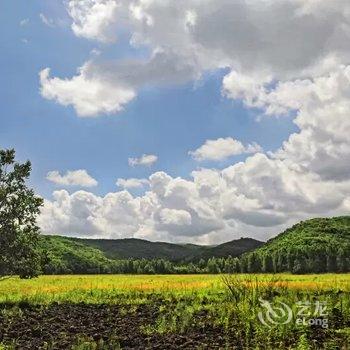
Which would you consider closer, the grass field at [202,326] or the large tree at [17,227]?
the grass field at [202,326]

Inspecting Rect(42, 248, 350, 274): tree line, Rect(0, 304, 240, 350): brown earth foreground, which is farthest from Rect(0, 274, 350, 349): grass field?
Rect(42, 248, 350, 274): tree line

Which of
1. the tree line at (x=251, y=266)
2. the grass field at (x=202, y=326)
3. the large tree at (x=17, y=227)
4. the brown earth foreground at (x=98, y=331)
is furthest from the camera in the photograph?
the tree line at (x=251, y=266)

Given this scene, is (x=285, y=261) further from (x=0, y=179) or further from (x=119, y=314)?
(x=119, y=314)

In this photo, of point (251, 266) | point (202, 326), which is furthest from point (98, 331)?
point (251, 266)

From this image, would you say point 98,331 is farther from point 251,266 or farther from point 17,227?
point 251,266

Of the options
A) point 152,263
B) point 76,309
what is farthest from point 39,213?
point 152,263

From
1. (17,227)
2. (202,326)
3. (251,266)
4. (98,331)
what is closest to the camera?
(202,326)

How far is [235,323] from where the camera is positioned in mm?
19938

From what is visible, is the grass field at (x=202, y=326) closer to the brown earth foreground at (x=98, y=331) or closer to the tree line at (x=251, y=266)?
the brown earth foreground at (x=98, y=331)

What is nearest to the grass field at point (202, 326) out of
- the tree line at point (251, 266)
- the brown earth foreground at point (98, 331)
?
the brown earth foreground at point (98, 331)

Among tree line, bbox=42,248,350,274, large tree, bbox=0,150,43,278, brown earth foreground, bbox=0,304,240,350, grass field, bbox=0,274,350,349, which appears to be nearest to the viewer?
grass field, bbox=0,274,350,349

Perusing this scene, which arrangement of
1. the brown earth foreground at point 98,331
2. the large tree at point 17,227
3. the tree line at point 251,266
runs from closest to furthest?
1. the brown earth foreground at point 98,331
2. the large tree at point 17,227
3. the tree line at point 251,266

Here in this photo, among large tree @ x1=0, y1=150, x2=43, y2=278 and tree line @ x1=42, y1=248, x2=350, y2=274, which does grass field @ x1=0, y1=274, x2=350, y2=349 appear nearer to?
large tree @ x1=0, y1=150, x2=43, y2=278

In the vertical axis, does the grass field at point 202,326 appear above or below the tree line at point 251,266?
below
